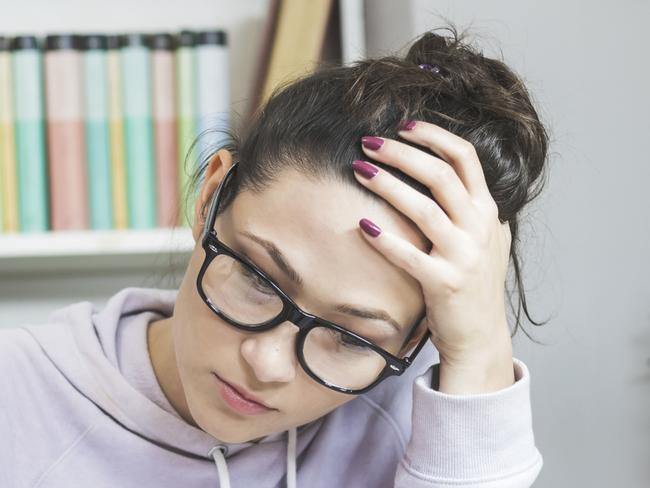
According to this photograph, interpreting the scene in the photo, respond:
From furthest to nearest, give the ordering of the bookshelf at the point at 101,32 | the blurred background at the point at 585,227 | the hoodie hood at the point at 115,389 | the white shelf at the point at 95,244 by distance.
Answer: the bookshelf at the point at 101,32
the white shelf at the point at 95,244
the blurred background at the point at 585,227
the hoodie hood at the point at 115,389

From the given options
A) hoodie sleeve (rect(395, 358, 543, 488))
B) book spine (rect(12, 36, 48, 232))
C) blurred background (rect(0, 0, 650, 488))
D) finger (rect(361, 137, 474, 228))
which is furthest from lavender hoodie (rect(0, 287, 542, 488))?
book spine (rect(12, 36, 48, 232))

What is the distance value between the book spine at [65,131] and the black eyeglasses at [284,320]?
832 mm

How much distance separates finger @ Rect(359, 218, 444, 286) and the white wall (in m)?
0.57

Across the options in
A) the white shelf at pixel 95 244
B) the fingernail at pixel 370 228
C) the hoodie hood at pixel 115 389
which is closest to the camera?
the fingernail at pixel 370 228

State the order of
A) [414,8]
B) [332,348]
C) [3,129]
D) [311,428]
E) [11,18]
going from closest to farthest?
1. [332,348]
2. [311,428]
3. [414,8]
4. [3,129]
5. [11,18]

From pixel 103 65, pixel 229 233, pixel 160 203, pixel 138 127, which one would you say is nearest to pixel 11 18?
pixel 103 65

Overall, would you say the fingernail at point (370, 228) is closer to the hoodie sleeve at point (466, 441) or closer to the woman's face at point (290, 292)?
the woman's face at point (290, 292)

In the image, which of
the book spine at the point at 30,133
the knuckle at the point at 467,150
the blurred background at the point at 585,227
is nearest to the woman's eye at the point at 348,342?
the knuckle at the point at 467,150

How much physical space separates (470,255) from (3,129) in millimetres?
1092

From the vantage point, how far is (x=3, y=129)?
1582mm

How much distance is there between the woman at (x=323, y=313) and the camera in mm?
800

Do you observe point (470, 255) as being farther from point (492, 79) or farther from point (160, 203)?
point (160, 203)

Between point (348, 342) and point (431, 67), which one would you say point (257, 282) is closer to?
point (348, 342)

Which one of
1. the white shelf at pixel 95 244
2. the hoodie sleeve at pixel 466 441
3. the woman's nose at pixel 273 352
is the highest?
the woman's nose at pixel 273 352
